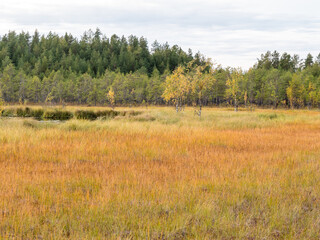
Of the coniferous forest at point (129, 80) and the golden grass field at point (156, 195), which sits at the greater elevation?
the coniferous forest at point (129, 80)

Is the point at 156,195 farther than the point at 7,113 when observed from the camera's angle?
No

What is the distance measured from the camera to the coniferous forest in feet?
269

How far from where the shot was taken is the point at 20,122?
1834cm

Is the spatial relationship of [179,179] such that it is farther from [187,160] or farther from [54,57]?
[54,57]

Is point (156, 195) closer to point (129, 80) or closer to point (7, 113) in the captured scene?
point (7, 113)

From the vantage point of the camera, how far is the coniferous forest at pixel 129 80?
81.9 metres

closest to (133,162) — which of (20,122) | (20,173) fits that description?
(20,173)

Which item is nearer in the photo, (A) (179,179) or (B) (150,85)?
(A) (179,179)

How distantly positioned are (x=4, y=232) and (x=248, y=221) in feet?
11.6

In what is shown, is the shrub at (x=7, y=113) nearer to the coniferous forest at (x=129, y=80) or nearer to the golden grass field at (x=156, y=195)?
the coniferous forest at (x=129, y=80)

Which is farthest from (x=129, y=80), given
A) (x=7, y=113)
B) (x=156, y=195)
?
(x=156, y=195)

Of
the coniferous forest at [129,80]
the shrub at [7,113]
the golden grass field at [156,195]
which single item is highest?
the coniferous forest at [129,80]

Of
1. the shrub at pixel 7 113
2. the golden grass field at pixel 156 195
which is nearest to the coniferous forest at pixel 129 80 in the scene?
the shrub at pixel 7 113

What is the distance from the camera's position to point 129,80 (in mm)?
91688
